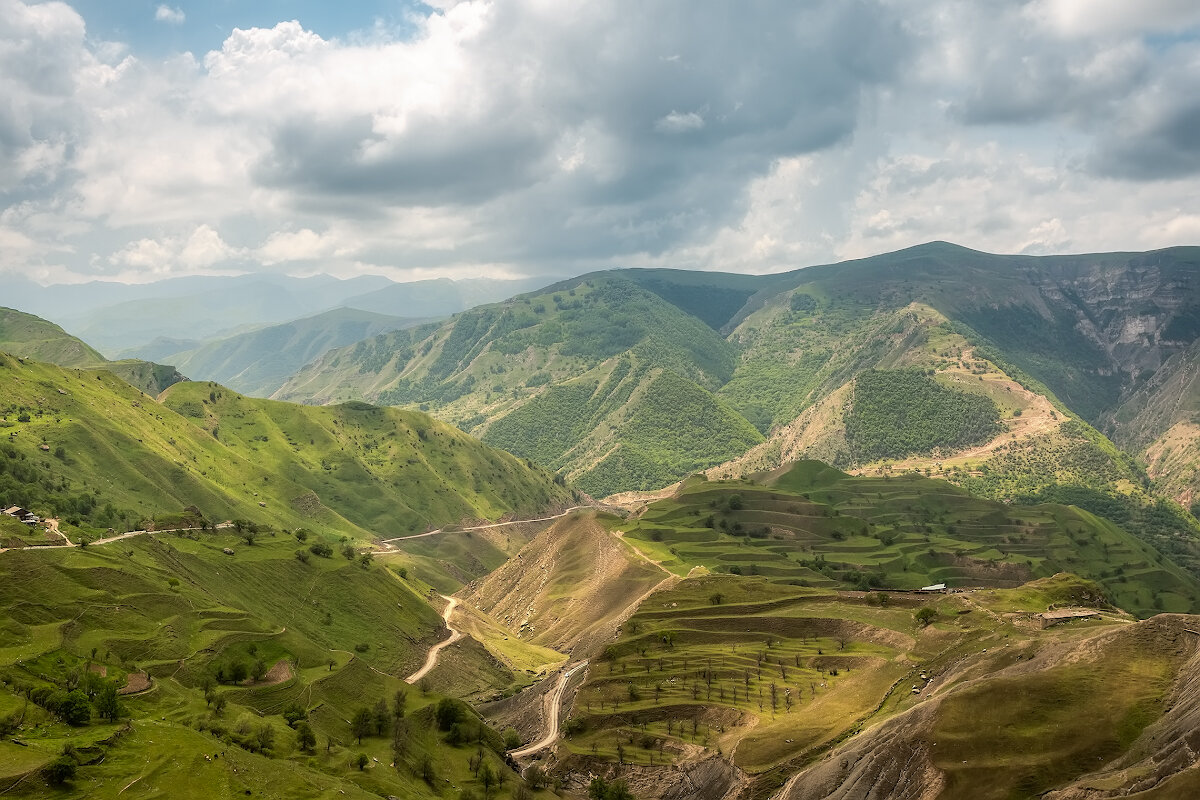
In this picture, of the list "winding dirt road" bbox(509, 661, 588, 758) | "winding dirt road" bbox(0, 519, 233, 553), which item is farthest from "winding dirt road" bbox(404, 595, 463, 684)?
"winding dirt road" bbox(0, 519, 233, 553)

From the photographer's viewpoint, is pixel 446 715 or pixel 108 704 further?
pixel 446 715

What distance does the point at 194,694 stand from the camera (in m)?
102

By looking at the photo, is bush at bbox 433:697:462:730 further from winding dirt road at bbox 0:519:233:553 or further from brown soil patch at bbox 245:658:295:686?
winding dirt road at bbox 0:519:233:553

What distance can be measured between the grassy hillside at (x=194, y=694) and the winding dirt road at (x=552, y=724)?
578cm

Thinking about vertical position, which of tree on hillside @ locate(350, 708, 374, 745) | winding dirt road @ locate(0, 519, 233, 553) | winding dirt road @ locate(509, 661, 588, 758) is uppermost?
winding dirt road @ locate(0, 519, 233, 553)

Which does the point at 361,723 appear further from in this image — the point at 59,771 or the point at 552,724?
the point at 59,771

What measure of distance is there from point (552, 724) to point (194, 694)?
53.7 metres

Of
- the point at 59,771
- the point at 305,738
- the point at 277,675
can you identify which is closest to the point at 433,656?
the point at 277,675

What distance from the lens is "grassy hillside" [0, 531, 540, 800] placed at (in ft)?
260

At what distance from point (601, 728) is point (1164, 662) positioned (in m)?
70.9

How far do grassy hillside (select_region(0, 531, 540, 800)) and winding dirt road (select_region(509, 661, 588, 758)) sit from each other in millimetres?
5783

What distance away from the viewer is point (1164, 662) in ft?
273

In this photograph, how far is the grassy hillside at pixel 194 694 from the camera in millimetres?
79250

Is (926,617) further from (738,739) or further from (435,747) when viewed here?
(435,747)
